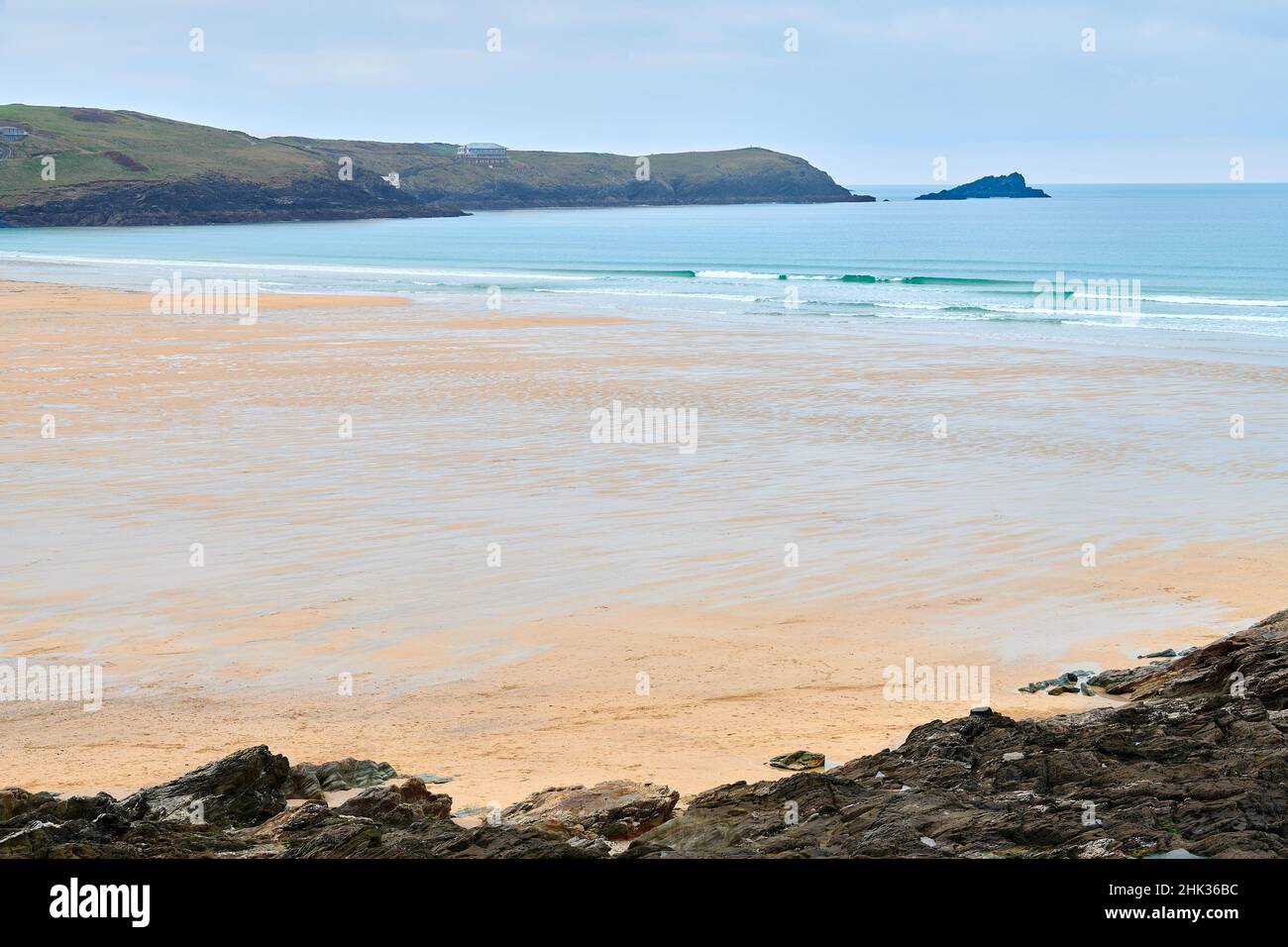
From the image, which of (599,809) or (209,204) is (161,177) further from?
(599,809)

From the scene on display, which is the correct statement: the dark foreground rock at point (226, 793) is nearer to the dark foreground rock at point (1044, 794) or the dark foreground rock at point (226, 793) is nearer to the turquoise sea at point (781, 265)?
the dark foreground rock at point (1044, 794)

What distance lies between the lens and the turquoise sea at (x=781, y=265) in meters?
44.7

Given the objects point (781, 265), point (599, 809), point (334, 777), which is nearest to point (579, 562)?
point (334, 777)

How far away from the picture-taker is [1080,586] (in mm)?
12305

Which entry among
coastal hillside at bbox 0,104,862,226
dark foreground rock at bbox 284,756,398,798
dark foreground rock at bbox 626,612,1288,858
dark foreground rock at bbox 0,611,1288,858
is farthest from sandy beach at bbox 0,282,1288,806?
coastal hillside at bbox 0,104,862,226

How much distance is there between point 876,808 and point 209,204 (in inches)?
6506

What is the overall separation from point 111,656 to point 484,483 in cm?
663

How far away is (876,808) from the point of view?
6520mm

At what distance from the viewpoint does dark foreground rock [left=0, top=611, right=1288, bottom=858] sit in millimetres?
5941

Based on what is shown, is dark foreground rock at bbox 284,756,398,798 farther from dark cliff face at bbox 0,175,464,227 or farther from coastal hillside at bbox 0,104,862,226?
coastal hillside at bbox 0,104,862,226

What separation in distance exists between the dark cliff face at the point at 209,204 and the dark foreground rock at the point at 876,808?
153961mm

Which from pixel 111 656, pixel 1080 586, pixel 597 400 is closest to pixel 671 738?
pixel 111 656

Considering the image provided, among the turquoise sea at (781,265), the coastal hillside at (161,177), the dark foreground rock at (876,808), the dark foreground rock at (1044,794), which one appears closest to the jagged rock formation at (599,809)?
the dark foreground rock at (876,808)

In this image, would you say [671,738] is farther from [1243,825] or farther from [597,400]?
[597,400]
